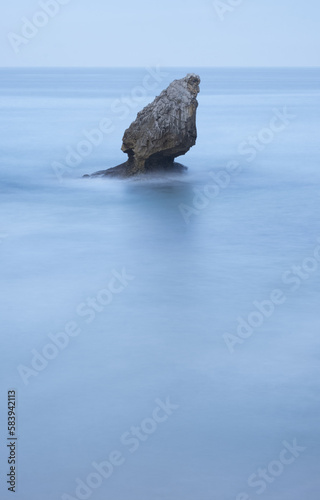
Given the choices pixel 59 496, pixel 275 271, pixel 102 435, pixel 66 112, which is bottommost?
pixel 59 496

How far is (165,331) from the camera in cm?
1440

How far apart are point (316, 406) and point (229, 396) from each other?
1163 millimetres

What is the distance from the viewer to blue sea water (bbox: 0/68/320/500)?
33.9 feet

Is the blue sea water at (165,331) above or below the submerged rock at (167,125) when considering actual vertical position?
below

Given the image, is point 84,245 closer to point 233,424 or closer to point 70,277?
point 70,277

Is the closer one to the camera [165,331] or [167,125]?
[165,331]

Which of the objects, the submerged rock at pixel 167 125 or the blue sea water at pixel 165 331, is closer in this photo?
the blue sea water at pixel 165 331

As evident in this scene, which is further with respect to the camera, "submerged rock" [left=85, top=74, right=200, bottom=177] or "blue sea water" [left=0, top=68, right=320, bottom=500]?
"submerged rock" [left=85, top=74, right=200, bottom=177]

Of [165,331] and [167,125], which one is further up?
[167,125]

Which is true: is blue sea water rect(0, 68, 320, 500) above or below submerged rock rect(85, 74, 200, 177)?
below

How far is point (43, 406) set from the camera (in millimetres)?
11859

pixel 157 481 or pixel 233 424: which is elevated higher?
pixel 233 424

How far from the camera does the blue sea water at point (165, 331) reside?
10.3 metres

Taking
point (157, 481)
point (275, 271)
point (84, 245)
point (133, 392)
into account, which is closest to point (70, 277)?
point (84, 245)
